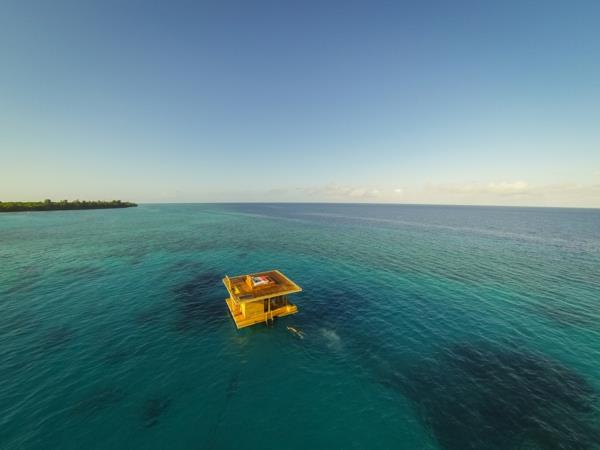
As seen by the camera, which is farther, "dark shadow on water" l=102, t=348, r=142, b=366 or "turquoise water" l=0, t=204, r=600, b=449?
"dark shadow on water" l=102, t=348, r=142, b=366

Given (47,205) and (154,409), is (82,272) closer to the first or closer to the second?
(154,409)

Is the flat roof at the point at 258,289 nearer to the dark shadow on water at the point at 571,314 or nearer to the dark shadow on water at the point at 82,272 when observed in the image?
the dark shadow on water at the point at 82,272

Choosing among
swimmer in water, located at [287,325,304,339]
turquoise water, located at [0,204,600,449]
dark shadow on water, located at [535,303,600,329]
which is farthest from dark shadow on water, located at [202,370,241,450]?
dark shadow on water, located at [535,303,600,329]

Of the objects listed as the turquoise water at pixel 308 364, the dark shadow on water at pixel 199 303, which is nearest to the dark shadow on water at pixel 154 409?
the turquoise water at pixel 308 364

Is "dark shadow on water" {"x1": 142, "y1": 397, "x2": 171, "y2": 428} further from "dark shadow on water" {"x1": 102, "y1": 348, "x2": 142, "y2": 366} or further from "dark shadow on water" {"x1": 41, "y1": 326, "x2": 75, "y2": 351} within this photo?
"dark shadow on water" {"x1": 41, "y1": 326, "x2": 75, "y2": 351}

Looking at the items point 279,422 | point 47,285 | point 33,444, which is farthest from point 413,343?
point 47,285
